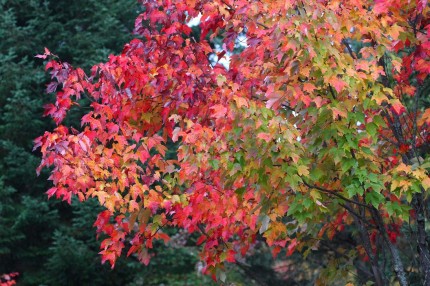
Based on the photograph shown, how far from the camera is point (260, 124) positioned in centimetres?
390

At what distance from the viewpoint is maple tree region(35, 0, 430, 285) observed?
4.14m

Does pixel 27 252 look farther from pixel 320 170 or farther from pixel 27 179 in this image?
pixel 320 170

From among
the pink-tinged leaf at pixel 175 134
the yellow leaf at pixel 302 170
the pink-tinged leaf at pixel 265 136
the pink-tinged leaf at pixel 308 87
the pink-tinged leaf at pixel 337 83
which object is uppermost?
the pink-tinged leaf at pixel 337 83

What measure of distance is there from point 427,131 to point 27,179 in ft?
30.1

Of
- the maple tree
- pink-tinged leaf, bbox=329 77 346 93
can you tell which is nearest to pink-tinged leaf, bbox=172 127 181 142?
the maple tree

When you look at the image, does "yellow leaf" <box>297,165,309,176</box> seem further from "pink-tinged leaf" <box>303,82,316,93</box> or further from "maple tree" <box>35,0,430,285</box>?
"pink-tinged leaf" <box>303,82,316,93</box>

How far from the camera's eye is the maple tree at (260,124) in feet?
13.6

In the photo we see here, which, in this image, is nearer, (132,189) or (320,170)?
(320,170)

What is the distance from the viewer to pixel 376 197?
4.38m

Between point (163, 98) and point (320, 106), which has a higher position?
point (320, 106)

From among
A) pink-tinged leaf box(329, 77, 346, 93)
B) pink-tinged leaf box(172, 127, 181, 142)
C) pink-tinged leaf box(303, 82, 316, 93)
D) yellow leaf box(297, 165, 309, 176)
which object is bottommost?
pink-tinged leaf box(172, 127, 181, 142)

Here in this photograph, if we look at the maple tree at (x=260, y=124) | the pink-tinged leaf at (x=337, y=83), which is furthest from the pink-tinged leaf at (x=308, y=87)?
the pink-tinged leaf at (x=337, y=83)

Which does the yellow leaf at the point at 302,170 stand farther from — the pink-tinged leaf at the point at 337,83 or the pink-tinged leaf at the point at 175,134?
the pink-tinged leaf at the point at 175,134

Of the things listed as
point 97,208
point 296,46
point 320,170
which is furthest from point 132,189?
point 97,208
